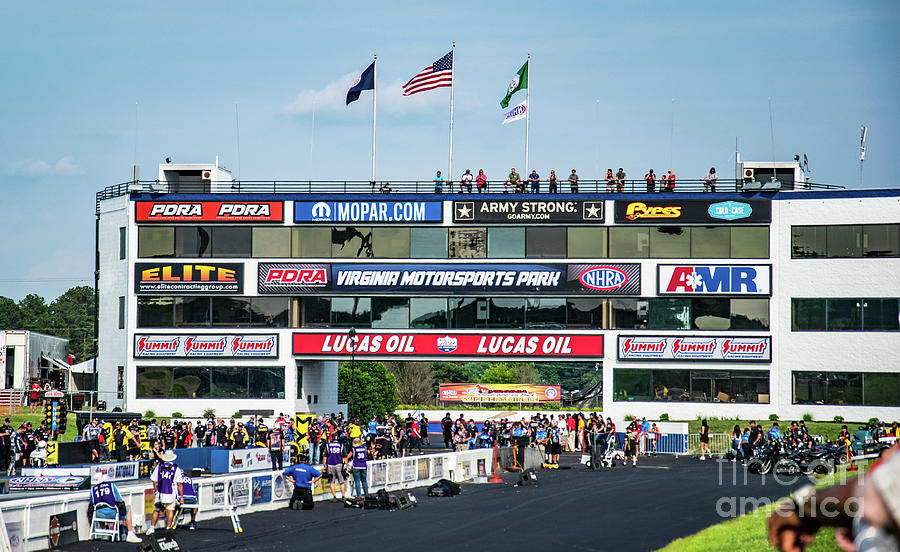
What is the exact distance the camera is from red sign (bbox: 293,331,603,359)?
5888 cm

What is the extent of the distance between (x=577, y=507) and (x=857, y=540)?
23610 mm

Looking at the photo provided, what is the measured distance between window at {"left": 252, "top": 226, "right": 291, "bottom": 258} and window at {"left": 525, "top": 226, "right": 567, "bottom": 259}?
13.9 m

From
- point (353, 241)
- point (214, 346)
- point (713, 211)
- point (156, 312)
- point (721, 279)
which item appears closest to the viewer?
point (713, 211)

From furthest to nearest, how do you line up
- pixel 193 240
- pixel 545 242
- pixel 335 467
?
1. pixel 193 240
2. pixel 545 242
3. pixel 335 467

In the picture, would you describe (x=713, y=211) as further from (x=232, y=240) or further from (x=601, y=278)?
(x=232, y=240)

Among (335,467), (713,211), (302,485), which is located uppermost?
(713,211)

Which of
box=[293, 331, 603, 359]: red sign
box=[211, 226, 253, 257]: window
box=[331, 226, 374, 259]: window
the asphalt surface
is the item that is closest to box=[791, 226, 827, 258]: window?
box=[293, 331, 603, 359]: red sign

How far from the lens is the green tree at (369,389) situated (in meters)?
87.6

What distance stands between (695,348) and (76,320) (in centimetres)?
12225

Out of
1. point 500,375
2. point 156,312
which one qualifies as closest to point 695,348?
point 156,312

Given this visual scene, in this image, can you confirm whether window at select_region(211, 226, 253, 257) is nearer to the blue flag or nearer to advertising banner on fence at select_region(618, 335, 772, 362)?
the blue flag

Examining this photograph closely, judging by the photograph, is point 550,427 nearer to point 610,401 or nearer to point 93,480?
point 610,401

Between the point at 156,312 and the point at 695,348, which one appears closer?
the point at 695,348

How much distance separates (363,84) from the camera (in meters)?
60.9
